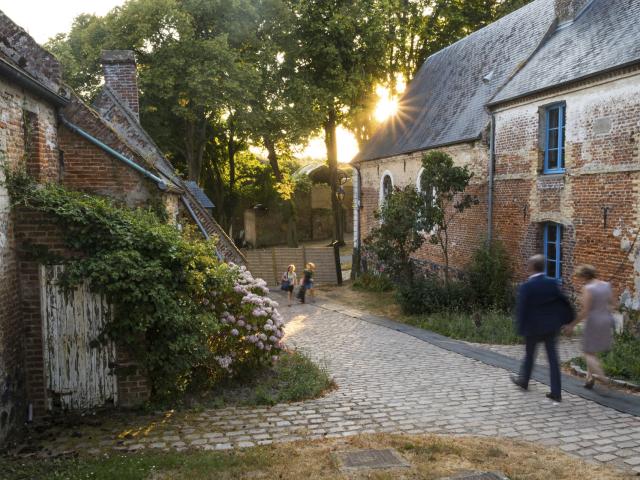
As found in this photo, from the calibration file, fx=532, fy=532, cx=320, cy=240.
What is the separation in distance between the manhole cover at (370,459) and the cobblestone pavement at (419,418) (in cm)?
70

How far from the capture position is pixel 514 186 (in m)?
14.4

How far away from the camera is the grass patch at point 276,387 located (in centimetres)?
739

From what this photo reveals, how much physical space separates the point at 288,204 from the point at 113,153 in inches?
960

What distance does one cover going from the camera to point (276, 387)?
7941 mm

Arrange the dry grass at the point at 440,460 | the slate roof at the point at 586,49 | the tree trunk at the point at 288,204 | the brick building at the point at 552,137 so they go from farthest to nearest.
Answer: the tree trunk at the point at 288,204 < the slate roof at the point at 586,49 < the brick building at the point at 552,137 < the dry grass at the point at 440,460

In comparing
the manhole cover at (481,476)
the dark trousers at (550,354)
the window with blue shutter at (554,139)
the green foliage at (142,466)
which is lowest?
the green foliage at (142,466)

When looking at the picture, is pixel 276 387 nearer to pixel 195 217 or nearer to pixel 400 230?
pixel 195 217

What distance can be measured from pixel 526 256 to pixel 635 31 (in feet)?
18.8

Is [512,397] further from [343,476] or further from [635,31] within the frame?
[635,31]

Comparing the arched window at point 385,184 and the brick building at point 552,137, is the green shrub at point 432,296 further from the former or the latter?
the arched window at point 385,184

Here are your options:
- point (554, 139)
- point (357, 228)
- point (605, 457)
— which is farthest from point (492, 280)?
point (357, 228)

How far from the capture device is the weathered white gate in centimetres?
675

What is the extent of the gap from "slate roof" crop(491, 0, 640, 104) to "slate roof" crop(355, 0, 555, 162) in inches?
40.7

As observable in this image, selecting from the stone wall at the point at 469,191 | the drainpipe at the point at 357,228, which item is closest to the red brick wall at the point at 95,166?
the stone wall at the point at 469,191
